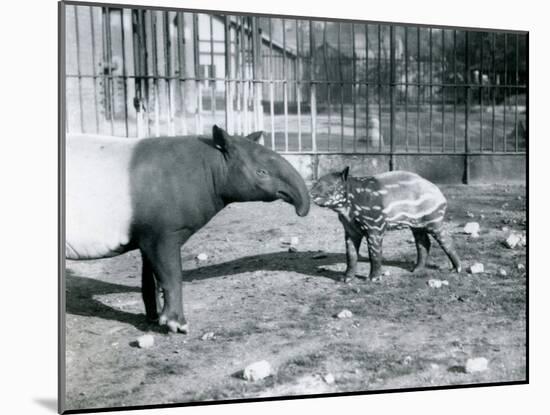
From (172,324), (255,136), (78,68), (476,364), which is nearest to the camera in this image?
(78,68)

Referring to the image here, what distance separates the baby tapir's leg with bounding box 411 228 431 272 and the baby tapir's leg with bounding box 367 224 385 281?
0.67 feet

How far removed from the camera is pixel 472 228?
412 cm

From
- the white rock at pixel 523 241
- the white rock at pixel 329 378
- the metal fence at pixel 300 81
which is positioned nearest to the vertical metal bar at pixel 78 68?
the metal fence at pixel 300 81

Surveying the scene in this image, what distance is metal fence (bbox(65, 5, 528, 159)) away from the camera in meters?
3.54

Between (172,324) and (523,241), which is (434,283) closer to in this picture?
Result: (523,241)

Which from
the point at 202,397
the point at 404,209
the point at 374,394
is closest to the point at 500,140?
the point at 404,209

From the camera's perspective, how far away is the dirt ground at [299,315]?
3527 millimetres

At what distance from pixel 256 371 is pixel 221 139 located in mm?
1064

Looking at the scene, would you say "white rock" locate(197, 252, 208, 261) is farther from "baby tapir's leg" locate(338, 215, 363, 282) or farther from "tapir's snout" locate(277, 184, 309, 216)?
"baby tapir's leg" locate(338, 215, 363, 282)

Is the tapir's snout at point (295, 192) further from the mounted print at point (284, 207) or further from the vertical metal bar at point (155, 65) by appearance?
the vertical metal bar at point (155, 65)

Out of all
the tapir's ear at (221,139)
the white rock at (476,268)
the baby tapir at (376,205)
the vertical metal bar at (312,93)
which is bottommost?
the white rock at (476,268)

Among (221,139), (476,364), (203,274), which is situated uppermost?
(221,139)

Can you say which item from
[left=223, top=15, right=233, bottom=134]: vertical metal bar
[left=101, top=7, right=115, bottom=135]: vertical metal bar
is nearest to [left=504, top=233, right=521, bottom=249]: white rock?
[left=223, top=15, right=233, bottom=134]: vertical metal bar

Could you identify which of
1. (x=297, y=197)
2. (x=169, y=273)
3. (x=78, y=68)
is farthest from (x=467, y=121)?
(x=78, y=68)
